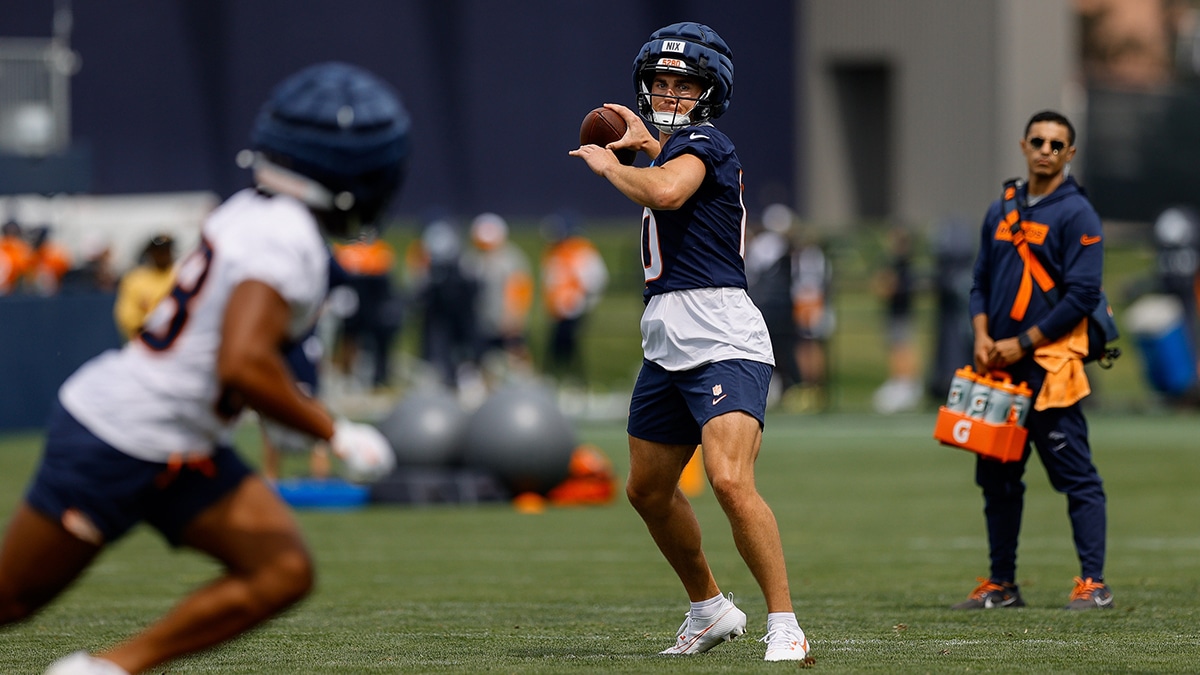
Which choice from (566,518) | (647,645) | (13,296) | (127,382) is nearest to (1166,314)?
(566,518)

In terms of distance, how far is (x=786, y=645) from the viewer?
6.24 meters

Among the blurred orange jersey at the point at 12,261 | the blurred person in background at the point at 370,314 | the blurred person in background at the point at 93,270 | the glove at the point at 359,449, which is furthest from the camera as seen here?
the blurred person in background at the point at 370,314

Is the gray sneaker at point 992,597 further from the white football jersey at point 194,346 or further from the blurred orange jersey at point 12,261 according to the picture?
the blurred orange jersey at point 12,261

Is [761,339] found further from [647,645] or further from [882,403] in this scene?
[882,403]

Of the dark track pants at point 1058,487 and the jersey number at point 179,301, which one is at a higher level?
the jersey number at point 179,301

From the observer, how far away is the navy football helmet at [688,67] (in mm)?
6488

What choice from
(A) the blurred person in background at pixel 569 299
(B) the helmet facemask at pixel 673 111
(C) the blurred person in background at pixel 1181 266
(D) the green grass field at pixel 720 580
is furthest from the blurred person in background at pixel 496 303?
(B) the helmet facemask at pixel 673 111

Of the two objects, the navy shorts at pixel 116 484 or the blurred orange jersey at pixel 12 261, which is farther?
the blurred orange jersey at pixel 12 261

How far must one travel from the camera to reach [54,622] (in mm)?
A: 7949

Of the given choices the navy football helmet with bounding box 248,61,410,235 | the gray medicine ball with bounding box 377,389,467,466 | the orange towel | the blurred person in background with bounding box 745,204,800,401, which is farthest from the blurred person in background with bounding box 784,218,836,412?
the navy football helmet with bounding box 248,61,410,235

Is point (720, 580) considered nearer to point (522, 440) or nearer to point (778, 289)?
point (522, 440)

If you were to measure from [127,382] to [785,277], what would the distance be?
58.7ft

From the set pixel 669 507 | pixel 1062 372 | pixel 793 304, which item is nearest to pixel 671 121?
pixel 669 507

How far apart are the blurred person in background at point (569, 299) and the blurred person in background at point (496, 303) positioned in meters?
0.50
